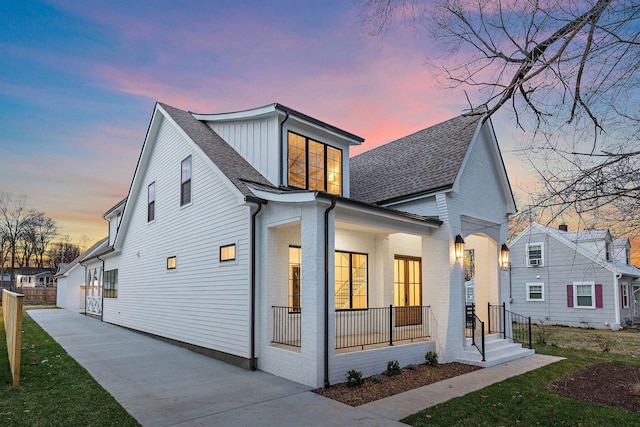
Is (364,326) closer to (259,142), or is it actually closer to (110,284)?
(259,142)

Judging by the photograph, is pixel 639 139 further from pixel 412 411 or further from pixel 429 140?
pixel 429 140

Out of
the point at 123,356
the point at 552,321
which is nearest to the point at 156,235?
the point at 123,356

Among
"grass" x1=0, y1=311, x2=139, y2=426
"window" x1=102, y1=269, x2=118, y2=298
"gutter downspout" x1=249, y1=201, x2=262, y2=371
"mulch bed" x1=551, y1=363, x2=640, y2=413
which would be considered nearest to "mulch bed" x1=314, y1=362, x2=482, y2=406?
"mulch bed" x1=551, y1=363, x2=640, y2=413

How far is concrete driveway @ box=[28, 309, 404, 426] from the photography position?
6.02m

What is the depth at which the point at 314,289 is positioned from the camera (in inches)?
313

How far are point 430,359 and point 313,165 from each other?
5844 millimetres

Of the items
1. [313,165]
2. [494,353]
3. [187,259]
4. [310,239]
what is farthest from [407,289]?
[187,259]

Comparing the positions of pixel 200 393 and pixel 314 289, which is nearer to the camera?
pixel 200 393

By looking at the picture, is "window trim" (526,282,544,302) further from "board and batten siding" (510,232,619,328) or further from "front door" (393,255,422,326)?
"front door" (393,255,422,326)

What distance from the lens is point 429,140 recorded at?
13.7 meters

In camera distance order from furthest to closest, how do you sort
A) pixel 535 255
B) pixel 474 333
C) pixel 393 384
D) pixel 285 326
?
pixel 535 255 → pixel 474 333 → pixel 285 326 → pixel 393 384

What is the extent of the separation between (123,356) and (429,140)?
1084 cm

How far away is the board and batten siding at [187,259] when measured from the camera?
32.2ft

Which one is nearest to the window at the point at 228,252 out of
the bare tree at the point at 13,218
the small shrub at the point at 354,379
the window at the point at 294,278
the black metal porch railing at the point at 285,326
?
the window at the point at 294,278
